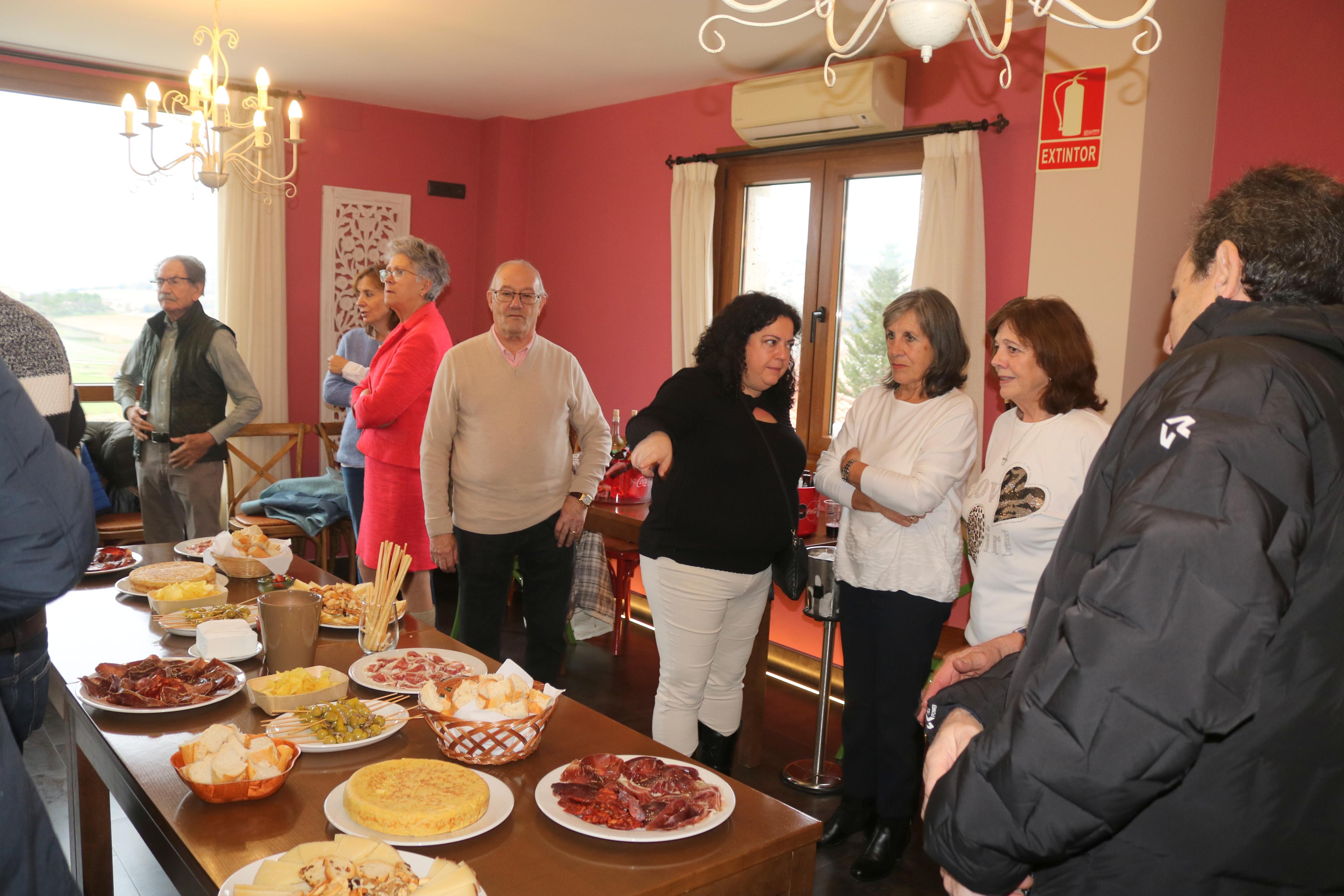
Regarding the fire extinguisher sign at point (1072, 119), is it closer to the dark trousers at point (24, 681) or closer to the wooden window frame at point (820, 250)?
the wooden window frame at point (820, 250)

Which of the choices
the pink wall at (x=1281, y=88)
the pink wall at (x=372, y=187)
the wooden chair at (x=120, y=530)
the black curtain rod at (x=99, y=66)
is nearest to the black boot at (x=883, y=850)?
the pink wall at (x=1281, y=88)

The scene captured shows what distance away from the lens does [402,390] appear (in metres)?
3.08

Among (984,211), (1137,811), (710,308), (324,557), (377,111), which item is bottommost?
(324,557)

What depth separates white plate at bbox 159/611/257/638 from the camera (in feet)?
6.63

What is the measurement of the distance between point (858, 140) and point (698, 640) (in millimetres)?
2953

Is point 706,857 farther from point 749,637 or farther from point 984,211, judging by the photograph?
point 984,211

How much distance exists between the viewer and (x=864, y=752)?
2693 mm

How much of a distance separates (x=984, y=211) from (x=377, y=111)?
4.00 meters

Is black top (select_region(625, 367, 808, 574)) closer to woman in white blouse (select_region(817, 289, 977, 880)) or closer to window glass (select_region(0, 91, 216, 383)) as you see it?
woman in white blouse (select_region(817, 289, 977, 880))

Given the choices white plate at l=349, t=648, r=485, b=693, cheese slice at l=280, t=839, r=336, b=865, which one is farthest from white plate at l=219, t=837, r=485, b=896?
white plate at l=349, t=648, r=485, b=693

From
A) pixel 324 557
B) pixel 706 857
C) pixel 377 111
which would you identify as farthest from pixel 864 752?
pixel 377 111

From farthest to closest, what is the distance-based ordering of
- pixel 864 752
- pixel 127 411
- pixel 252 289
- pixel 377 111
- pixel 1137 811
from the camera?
pixel 377 111 < pixel 252 289 < pixel 127 411 < pixel 864 752 < pixel 1137 811

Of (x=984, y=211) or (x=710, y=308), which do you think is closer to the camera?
(x=984, y=211)

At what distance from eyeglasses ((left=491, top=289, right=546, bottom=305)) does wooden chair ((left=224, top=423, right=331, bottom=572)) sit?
105 inches
